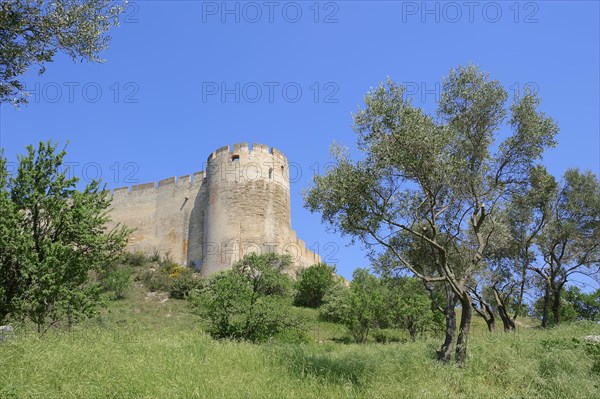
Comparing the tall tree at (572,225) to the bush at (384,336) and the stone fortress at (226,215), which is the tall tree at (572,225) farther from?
the stone fortress at (226,215)

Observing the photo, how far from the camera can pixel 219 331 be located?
19.9m

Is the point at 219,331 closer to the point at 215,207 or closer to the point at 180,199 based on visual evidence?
the point at 215,207

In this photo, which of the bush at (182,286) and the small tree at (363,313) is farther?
the bush at (182,286)

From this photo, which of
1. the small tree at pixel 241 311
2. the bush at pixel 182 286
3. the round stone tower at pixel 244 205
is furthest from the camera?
the round stone tower at pixel 244 205

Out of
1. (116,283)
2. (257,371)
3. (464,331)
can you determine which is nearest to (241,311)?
(257,371)

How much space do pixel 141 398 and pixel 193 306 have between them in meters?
14.6

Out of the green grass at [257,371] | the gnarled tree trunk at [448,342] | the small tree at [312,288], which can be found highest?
the small tree at [312,288]

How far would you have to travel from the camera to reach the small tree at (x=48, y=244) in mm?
14727

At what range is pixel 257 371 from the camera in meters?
10.3

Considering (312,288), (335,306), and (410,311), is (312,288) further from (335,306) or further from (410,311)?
(410,311)

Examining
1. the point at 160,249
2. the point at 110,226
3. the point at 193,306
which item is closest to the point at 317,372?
the point at 193,306

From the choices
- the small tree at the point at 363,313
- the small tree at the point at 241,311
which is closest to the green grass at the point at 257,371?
the small tree at the point at 241,311

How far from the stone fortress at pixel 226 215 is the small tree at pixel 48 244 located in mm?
19398

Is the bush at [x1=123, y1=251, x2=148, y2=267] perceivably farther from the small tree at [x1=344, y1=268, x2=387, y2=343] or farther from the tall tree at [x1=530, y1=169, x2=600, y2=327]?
the tall tree at [x1=530, y1=169, x2=600, y2=327]
